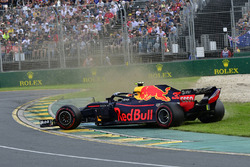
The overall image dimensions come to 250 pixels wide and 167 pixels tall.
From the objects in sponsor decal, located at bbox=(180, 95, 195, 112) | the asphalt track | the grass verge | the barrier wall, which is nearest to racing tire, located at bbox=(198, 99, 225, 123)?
the grass verge

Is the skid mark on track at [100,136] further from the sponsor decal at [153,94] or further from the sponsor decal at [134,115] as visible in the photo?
the sponsor decal at [153,94]

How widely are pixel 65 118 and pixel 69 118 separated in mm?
151

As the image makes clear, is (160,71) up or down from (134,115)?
up

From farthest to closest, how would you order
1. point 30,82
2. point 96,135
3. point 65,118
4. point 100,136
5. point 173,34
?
1. point 30,82
2. point 173,34
3. point 65,118
4. point 96,135
5. point 100,136

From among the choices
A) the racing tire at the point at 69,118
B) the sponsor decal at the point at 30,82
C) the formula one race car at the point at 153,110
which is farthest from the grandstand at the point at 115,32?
the racing tire at the point at 69,118

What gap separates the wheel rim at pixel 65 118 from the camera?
47.1ft

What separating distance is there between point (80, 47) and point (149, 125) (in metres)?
15.3

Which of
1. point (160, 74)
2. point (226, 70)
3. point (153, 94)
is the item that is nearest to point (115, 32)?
point (160, 74)

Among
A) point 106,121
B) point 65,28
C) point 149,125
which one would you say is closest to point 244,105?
point 149,125

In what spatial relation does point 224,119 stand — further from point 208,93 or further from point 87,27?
point 87,27

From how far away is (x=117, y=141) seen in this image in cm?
1190

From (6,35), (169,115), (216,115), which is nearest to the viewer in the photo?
(169,115)

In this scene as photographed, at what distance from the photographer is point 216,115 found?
46.9 ft

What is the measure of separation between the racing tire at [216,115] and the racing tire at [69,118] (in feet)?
11.6
